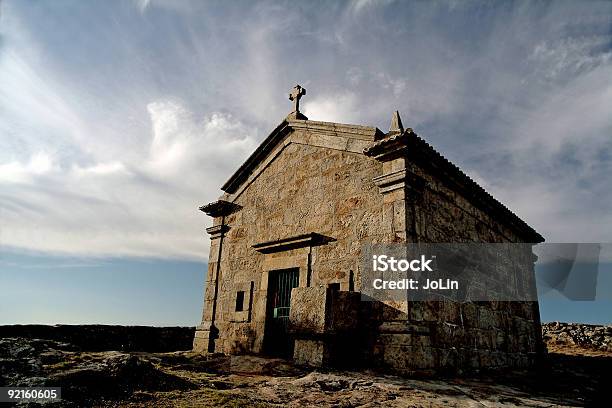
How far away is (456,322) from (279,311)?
3.37 m

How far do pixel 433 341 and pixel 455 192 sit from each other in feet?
10.9

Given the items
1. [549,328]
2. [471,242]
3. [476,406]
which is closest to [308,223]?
[471,242]

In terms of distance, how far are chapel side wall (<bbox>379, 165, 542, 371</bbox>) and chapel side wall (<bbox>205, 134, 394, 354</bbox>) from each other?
99 cm

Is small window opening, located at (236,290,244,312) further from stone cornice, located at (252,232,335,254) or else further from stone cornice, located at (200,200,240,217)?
stone cornice, located at (200,200,240,217)

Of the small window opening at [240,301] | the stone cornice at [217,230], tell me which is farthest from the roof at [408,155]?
the small window opening at [240,301]

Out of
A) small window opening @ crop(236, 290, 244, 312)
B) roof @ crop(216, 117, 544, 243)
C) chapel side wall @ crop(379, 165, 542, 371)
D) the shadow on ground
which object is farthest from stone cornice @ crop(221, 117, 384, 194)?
the shadow on ground

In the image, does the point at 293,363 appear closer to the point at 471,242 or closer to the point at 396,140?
the point at 396,140

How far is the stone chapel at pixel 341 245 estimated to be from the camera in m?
5.95

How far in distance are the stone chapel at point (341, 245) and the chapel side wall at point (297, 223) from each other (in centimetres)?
3

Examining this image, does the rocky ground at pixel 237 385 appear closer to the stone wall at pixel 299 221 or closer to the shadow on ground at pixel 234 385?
the shadow on ground at pixel 234 385

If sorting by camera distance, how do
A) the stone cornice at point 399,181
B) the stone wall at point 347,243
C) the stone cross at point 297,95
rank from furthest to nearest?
the stone cross at point 297,95 < the stone cornice at point 399,181 < the stone wall at point 347,243

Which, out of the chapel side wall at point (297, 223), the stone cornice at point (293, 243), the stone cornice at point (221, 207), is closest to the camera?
the chapel side wall at point (297, 223)

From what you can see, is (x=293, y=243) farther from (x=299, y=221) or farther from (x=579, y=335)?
(x=579, y=335)

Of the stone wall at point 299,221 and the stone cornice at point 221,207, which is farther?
the stone cornice at point 221,207
